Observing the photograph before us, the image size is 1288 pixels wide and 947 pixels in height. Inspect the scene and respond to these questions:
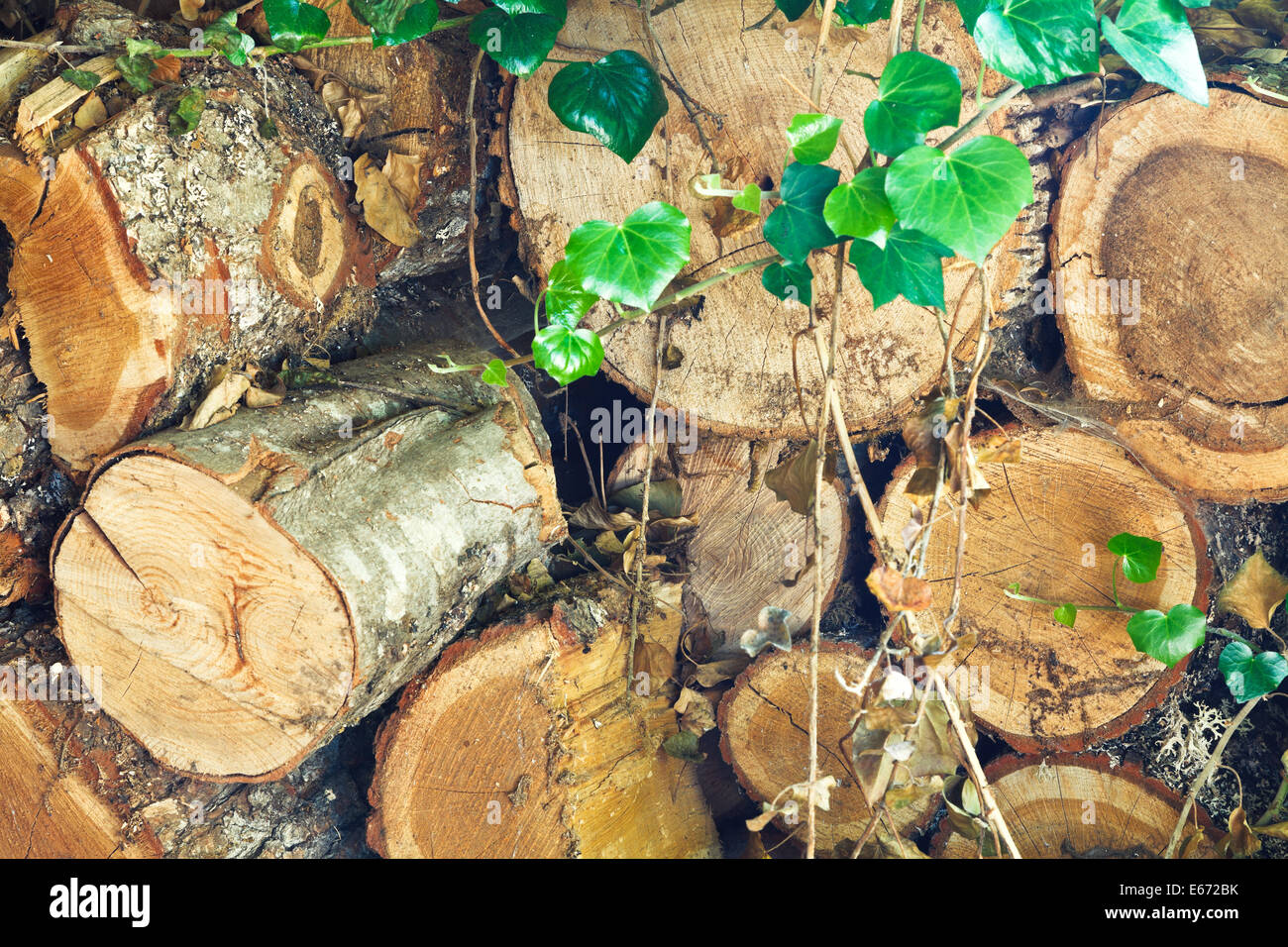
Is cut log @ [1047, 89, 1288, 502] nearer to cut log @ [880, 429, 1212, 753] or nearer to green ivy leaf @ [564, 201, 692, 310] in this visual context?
cut log @ [880, 429, 1212, 753]

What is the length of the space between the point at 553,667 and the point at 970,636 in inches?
33.2

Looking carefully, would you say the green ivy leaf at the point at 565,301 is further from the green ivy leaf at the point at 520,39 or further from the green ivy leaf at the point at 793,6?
the green ivy leaf at the point at 793,6

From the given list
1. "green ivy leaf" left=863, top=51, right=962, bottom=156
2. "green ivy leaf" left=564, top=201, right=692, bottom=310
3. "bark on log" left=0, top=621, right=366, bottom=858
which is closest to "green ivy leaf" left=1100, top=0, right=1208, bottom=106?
"green ivy leaf" left=863, top=51, right=962, bottom=156

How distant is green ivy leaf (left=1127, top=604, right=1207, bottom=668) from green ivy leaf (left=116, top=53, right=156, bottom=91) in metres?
2.10

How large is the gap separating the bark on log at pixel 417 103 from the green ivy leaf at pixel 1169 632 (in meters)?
1.72

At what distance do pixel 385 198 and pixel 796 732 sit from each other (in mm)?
1535

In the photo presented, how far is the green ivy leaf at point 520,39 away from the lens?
134cm

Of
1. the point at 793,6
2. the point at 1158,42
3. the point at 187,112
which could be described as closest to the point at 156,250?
the point at 187,112

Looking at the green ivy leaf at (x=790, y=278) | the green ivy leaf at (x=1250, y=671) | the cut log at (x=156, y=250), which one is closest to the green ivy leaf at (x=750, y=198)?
the green ivy leaf at (x=790, y=278)

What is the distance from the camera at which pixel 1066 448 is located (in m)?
1.71

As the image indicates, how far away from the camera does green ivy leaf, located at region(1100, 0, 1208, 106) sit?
1.08 metres

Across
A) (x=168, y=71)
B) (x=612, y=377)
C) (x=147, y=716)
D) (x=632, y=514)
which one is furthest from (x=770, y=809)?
(x=168, y=71)

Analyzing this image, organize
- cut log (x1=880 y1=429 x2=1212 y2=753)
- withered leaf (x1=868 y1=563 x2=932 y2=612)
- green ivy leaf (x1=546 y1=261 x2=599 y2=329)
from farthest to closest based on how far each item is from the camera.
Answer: cut log (x1=880 y1=429 x2=1212 y2=753) < green ivy leaf (x1=546 y1=261 x2=599 y2=329) < withered leaf (x1=868 y1=563 x2=932 y2=612)

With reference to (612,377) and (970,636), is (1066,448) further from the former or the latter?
(612,377)
